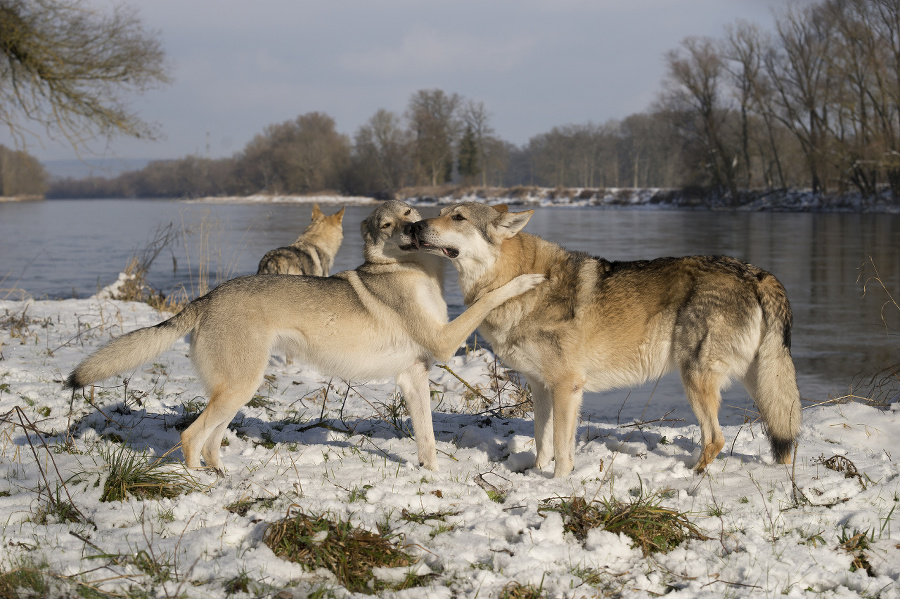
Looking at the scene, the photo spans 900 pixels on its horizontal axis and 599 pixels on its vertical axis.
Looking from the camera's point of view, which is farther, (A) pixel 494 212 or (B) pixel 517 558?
(A) pixel 494 212

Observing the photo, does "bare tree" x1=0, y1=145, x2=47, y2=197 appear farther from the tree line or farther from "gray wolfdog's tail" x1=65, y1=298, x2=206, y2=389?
"gray wolfdog's tail" x1=65, y1=298, x2=206, y2=389

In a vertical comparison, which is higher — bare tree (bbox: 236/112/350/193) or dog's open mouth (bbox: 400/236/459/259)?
bare tree (bbox: 236/112/350/193)

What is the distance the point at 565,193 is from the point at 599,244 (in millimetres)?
44493

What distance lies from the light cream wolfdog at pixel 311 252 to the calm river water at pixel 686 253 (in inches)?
38.2

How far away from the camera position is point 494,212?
4727mm

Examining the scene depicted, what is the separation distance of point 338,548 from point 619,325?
2447 mm

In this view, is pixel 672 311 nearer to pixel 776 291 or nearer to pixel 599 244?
pixel 776 291

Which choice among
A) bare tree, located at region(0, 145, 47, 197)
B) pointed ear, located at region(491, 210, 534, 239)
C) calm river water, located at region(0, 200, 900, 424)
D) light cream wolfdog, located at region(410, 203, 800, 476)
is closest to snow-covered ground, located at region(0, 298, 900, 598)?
light cream wolfdog, located at region(410, 203, 800, 476)

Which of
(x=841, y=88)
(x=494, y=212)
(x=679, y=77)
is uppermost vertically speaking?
(x=679, y=77)

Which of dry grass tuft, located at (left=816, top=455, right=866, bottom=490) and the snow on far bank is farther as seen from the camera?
the snow on far bank

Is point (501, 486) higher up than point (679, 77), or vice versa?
point (679, 77)

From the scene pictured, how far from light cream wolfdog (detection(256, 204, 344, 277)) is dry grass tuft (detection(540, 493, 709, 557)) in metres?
6.32

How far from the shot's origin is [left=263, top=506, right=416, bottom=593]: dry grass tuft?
271cm

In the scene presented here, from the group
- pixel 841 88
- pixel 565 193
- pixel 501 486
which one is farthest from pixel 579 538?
pixel 565 193
